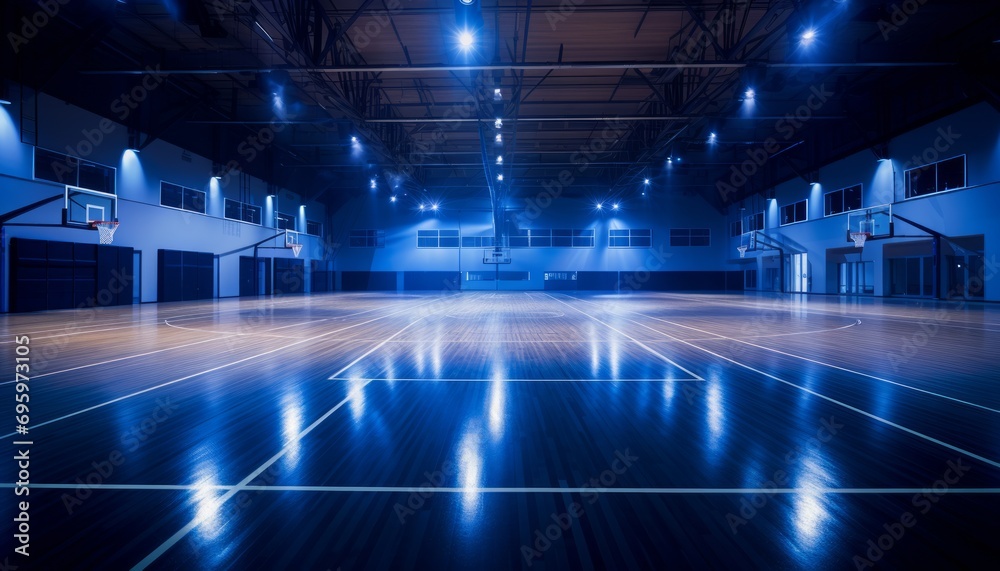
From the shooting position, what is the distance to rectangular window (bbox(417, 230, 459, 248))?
136 feet

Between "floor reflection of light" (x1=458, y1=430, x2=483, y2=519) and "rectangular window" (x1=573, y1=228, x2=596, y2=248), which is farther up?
"rectangular window" (x1=573, y1=228, x2=596, y2=248)

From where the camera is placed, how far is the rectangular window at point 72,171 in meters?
16.2

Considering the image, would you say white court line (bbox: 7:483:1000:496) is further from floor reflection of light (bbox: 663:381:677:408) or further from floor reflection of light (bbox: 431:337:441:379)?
floor reflection of light (bbox: 431:337:441:379)

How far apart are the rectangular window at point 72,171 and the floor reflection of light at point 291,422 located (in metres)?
17.1

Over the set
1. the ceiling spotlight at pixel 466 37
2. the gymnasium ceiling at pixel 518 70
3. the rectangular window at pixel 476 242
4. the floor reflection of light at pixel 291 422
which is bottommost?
the floor reflection of light at pixel 291 422

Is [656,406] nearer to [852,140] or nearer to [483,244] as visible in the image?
[852,140]

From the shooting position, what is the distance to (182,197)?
76.4 feet

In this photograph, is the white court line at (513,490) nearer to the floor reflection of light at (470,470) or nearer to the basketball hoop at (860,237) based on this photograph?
the floor reflection of light at (470,470)

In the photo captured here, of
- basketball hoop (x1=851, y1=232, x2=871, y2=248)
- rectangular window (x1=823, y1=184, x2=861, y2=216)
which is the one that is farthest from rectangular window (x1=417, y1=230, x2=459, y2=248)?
basketball hoop (x1=851, y1=232, x2=871, y2=248)

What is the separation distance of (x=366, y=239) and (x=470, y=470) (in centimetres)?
3968

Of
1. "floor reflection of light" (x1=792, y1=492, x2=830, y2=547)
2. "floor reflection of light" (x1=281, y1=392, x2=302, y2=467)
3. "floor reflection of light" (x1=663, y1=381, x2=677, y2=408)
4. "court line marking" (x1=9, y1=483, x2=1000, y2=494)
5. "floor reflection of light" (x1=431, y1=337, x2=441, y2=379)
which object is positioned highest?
"floor reflection of light" (x1=431, y1=337, x2=441, y2=379)

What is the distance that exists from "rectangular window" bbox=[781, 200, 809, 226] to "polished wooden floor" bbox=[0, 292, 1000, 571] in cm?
2560

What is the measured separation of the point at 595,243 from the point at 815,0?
3005 cm

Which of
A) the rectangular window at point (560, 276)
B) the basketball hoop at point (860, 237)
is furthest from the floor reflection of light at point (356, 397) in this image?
the rectangular window at point (560, 276)
